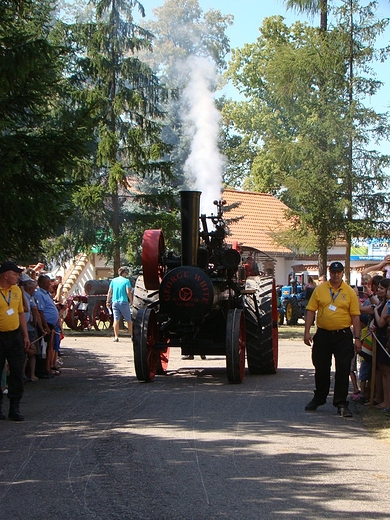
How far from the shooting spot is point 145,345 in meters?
13.0

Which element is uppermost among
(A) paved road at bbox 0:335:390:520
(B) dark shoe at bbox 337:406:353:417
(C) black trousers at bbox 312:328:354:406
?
(C) black trousers at bbox 312:328:354:406

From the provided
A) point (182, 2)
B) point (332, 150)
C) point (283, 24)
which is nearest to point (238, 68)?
point (283, 24)

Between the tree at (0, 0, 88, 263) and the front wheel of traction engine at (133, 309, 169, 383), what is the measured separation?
72.0 inches

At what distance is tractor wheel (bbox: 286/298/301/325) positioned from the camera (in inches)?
1224

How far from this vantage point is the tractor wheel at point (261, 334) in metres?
14.2

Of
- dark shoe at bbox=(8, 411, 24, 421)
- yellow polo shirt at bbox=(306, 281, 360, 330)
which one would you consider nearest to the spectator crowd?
dark shoe at bbox=(8, 411, 24, 421)

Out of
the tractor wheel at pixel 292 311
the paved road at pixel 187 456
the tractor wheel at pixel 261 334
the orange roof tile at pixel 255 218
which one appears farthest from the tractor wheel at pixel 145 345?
the orange roof tile at pixel 255 218

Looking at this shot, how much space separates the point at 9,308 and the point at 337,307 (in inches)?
147

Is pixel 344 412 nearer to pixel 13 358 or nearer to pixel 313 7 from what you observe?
pixel 13 358

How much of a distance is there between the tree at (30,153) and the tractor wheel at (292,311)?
18641mm

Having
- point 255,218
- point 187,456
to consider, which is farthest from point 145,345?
point 255,218

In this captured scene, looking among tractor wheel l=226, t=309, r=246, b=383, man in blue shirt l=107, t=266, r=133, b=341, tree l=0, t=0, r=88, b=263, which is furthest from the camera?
man in blue shirt l=107, t=266, r=133, b=341

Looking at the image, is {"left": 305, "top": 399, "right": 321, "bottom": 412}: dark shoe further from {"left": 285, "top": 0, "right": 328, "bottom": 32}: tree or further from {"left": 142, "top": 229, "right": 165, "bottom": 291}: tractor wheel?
{"left": 285, "top": 0, "right": 328, "bottom": 32}: tree

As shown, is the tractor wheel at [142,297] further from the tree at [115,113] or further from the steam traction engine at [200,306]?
the tree at [115,113]
